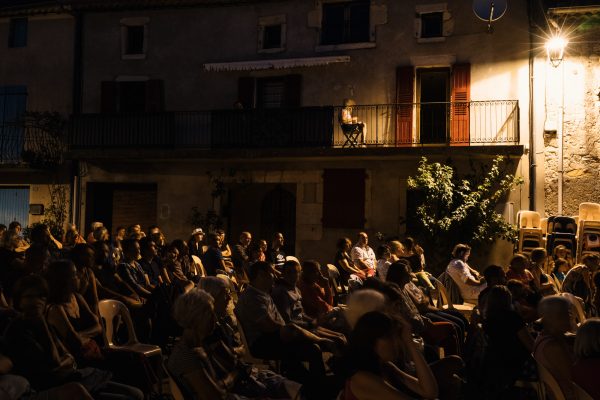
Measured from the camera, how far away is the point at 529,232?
13430 millimetres

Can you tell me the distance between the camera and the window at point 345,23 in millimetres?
15820

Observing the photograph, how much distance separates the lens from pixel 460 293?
9.38m

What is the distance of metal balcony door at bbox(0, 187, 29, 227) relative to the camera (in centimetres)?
1819

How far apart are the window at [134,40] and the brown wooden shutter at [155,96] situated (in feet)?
3.90

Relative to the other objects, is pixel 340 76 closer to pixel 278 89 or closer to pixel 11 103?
pixel 278 89

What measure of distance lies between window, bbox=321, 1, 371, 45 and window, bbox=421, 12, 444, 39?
4.41 ft

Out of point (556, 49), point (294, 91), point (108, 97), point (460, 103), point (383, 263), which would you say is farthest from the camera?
point (108, 97)

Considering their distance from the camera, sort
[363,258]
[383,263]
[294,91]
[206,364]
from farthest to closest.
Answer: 1. [294,91]
2. [363,258]
3. [383,263]
4. [206,364]

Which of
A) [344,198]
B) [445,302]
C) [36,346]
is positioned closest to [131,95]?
[344,198]

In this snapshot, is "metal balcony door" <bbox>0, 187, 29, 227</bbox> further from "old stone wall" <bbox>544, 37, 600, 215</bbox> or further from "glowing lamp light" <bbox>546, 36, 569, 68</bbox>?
"glowing lamp light" <bbox>546, 36, 569, 68</bbox>

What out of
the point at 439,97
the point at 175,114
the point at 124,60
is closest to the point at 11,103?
the point at 124,60

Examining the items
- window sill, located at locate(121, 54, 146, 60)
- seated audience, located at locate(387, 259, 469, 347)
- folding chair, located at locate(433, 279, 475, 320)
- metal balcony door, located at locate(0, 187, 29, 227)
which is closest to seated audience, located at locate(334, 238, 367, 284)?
folding chair, located at locate(433, 279, 475, 320)

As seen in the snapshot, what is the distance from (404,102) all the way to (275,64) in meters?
3.35

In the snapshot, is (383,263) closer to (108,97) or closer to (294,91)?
(294,91)
